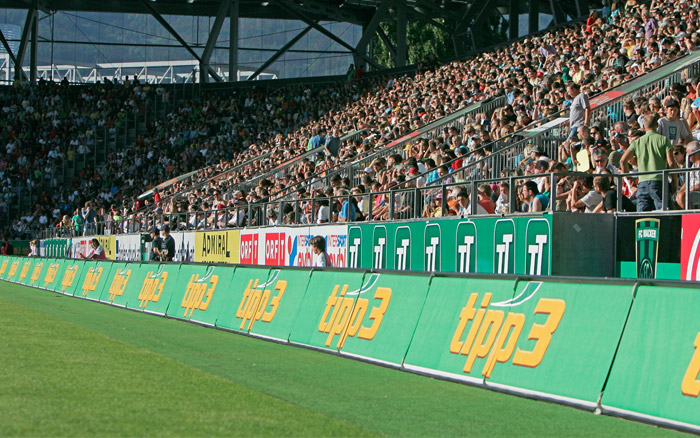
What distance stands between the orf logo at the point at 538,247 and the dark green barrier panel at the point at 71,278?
1568 centimetres

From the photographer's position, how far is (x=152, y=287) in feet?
63.6

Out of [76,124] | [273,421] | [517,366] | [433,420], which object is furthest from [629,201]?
[76,124]

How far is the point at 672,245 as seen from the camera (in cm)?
1156

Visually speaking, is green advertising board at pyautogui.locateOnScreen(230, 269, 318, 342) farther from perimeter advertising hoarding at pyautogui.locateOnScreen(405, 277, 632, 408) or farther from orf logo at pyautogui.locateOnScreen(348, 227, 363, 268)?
orf logo at pyautogui.locateOnScreen(348, 227, 363, 268)

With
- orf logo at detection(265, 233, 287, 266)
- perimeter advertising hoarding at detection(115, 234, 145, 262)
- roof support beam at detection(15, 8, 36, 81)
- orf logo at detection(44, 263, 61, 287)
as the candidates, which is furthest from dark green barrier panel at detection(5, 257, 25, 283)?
roof support beam at detection(15, 8, 36, 81)

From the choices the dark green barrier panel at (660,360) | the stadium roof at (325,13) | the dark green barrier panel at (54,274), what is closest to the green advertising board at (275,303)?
the dark green barrier panel at (660,360)

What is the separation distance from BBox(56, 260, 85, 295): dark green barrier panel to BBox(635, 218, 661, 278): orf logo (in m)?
17.4

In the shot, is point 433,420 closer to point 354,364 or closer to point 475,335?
point 475,335

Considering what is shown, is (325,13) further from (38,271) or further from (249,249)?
(249,249)

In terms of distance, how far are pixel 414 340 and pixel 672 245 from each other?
374 cm

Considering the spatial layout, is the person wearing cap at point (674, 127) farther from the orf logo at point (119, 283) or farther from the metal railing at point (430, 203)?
the orf logo at point (119, 283)

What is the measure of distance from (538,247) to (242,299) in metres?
4.69

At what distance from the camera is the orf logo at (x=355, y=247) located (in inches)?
727

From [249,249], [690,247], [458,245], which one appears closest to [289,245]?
[249,249]
